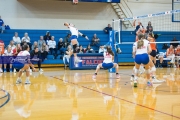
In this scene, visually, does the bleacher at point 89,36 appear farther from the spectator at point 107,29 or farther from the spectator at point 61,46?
the spectator at point 61,46

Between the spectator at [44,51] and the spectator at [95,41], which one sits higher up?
the spectator at [95,41]

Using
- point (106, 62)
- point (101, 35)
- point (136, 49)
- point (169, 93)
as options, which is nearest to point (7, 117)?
point (169, 93)

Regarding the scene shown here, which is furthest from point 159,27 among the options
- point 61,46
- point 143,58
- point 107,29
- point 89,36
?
point 143,58

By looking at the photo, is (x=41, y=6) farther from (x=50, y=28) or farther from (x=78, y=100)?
(x=78, y=100)

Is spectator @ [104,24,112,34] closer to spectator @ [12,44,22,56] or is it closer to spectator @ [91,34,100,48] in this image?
spectator @ [91,34,100,48]

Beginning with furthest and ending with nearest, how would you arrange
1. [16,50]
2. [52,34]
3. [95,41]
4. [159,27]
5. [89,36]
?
[159,27] < [89,36] < [52,34] < [95,41] < [16,50]

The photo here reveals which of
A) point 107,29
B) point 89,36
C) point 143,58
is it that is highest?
point 107,29

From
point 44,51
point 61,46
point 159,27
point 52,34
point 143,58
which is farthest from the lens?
point 159,27

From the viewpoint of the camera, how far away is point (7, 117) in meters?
4.45

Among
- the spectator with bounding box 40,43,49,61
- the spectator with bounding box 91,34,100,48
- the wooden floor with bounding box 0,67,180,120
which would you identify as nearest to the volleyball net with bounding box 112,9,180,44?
the spectator with bounding box 91,34,100,48

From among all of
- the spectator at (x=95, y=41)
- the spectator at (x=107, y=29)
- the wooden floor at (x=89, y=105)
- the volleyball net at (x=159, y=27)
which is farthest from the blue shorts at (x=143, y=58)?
the spectator at (x=107, y=29)

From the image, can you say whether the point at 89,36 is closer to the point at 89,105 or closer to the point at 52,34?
the point at 52,34

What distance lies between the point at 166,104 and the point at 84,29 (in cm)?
1682

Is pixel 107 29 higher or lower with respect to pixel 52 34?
higher
